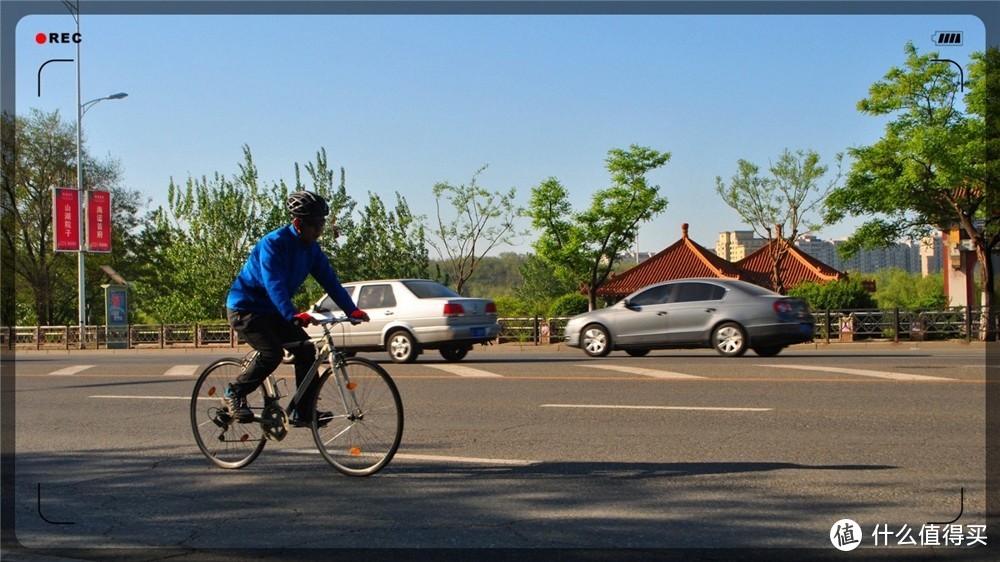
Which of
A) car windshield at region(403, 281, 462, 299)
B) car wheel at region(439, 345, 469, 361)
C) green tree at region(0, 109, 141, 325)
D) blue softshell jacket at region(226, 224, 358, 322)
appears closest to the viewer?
blue softshell jacket at region(226, 224, 358, 322)

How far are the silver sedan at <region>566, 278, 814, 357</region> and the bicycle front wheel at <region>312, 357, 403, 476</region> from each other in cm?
1292

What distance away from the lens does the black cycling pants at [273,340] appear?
6.92 metres

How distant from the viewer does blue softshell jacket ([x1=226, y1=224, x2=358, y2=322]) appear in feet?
21.7

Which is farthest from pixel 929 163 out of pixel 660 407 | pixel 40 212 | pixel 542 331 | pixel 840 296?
pixel 40 212

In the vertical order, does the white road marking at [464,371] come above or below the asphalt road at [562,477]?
above

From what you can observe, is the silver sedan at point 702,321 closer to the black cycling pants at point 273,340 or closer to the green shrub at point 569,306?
the black cycling pants at point 273,340

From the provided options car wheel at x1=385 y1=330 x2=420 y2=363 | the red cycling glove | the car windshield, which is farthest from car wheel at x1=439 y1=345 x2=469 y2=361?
the red cycling glove

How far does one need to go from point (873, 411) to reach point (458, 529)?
226 inches

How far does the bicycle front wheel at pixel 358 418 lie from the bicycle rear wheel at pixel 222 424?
0.58m

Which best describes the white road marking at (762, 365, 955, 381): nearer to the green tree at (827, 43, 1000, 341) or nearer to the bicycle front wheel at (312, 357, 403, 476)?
the bicycle front wheel at (312, 357, 403, 476)

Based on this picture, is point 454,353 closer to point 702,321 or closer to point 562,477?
point 702,321

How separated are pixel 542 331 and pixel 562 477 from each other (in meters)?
26.9

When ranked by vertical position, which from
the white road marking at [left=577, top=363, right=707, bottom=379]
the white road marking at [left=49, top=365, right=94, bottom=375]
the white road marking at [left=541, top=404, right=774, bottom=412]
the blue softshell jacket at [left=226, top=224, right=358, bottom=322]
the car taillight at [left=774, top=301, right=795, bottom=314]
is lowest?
the white road marking at [left=541, top=404, right=774, bottom=412]

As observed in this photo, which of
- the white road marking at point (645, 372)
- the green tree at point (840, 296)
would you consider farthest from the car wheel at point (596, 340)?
the green tree at point (840, 296)
